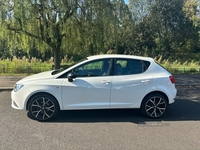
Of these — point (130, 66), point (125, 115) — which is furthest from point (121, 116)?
point (130, 66)

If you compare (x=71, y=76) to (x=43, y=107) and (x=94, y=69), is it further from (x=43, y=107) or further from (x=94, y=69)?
(x=43, y=107)

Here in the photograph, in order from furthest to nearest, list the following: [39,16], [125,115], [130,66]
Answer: [39,16] → [125,115] → [130,66]

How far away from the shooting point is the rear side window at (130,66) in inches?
197

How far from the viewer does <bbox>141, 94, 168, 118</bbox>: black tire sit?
503 centimetres

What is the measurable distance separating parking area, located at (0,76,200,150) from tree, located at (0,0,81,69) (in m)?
4.94

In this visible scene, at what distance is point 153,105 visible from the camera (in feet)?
16.5

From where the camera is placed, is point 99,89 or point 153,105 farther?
point 153,105

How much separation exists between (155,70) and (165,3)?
90.8ft

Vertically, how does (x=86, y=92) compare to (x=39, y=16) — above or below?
below

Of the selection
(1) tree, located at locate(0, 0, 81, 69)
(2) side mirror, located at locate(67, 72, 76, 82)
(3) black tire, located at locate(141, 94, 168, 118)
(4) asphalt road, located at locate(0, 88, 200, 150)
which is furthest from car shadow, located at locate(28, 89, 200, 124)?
(1) tree, located at locate(0, 0, 81, 69)

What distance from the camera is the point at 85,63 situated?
16.3 feet

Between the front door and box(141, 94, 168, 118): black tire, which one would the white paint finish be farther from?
box(141, 94, 168, 118): black tire

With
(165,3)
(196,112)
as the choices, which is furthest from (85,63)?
(165,3)

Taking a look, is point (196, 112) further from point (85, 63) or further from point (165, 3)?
point (165, 3)
